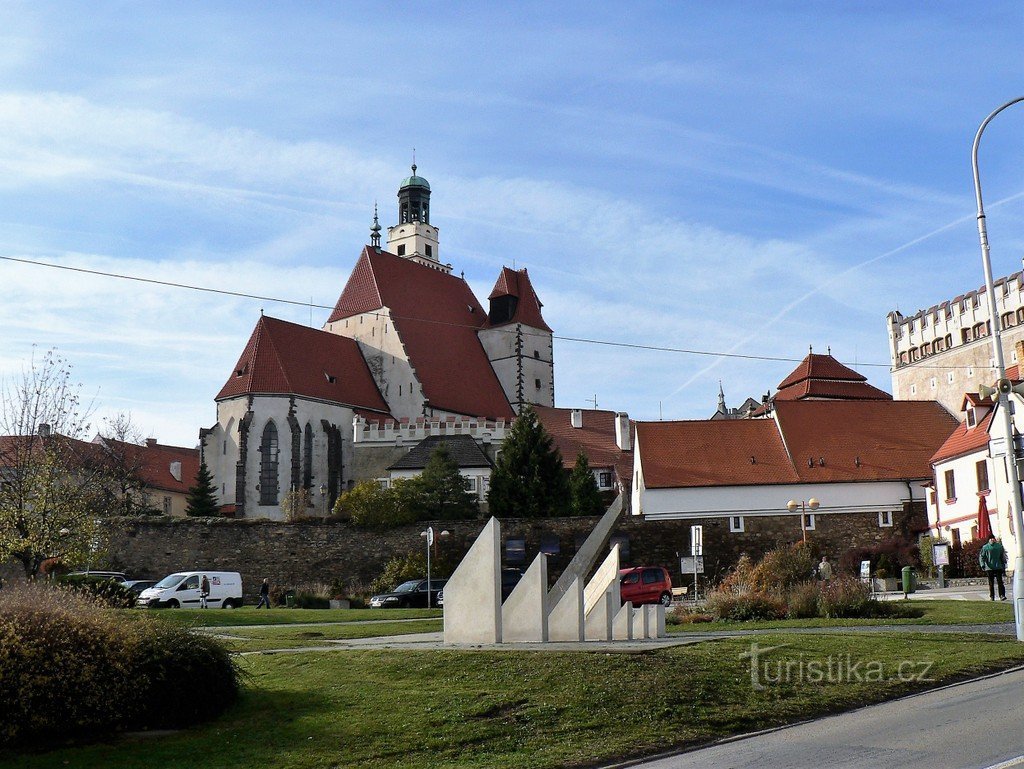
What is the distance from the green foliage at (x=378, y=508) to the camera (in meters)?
53.0

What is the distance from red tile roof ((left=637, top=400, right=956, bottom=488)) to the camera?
2018 inches

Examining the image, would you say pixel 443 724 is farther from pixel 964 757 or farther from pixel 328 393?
pixel 328 393

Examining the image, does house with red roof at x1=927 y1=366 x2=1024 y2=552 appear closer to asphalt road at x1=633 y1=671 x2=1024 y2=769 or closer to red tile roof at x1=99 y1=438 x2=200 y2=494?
asphalt road at x1=633 y1=671 x2=1024 y2=769

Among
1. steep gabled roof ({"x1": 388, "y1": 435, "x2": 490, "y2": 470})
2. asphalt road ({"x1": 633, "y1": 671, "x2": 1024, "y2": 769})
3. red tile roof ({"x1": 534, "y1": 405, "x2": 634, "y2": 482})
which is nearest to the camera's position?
asphalt road ({"x1": 633, "y1": 671, "x2": 1024, "y2": 769})

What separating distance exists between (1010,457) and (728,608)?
824 centimetres

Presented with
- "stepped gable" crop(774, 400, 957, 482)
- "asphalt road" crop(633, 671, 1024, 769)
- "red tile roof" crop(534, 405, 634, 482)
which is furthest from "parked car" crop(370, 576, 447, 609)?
"asphalt road" crop(633, 671, 1024, 769)

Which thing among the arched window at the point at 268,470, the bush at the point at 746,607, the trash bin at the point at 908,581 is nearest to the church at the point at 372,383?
the arched window at the point at 268,470

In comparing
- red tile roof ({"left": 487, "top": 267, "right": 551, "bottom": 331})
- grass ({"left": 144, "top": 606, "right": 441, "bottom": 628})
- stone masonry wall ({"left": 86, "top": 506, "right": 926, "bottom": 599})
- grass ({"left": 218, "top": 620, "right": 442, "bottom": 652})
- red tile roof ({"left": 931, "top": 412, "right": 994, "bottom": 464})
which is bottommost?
grass ({"left": 218, "top": 620, "right": 442, "bottom": 652})

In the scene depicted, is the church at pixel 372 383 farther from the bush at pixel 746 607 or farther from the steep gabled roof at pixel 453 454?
the bush at pixel 746 607

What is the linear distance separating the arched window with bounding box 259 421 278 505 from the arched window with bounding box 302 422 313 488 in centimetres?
183

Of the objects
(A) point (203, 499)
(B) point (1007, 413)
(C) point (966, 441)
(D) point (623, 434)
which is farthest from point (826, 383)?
(B) point (1007, 413)

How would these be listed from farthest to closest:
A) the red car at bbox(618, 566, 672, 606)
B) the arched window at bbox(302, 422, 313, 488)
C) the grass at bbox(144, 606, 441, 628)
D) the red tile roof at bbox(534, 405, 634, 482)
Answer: the arched window at bbox(302, 422, 313, 488)
the red tile roof at bbox(534, 405, 634, 482)
the red car at bbox(618, 566, 672, 606)
the grass at bbox(144, 606, 441, 628)

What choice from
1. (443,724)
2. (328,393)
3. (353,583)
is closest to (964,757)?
(443,724)

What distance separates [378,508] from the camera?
53344 millimetres
